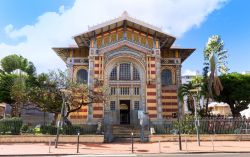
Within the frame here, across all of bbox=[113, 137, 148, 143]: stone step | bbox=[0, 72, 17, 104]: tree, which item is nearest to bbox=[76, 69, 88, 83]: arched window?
bbox=[0, 72, 17, 104]: tree

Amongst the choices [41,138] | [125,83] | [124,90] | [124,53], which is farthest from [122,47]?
[41,138]

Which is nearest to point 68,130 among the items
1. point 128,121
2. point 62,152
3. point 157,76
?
point 62,152

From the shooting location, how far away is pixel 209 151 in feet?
55.6

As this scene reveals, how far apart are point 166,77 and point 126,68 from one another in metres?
5.38

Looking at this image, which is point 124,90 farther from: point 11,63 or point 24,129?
point 11,63

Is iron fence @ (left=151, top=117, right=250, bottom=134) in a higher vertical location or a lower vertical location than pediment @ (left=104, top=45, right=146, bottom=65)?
lower

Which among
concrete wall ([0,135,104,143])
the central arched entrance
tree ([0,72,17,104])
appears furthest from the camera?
tree ([0,72,17,104])

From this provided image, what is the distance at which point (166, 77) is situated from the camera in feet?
112

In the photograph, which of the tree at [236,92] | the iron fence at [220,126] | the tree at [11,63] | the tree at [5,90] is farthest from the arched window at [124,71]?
the tree at [11,63]

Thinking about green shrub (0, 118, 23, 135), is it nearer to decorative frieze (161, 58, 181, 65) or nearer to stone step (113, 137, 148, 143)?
stone step (113, 137, 148, 143)

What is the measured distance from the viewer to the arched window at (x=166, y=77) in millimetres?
33969

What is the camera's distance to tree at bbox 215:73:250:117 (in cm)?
3101

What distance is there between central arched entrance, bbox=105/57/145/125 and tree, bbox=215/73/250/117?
28.8ft

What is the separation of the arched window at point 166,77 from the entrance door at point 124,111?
16.7ft
